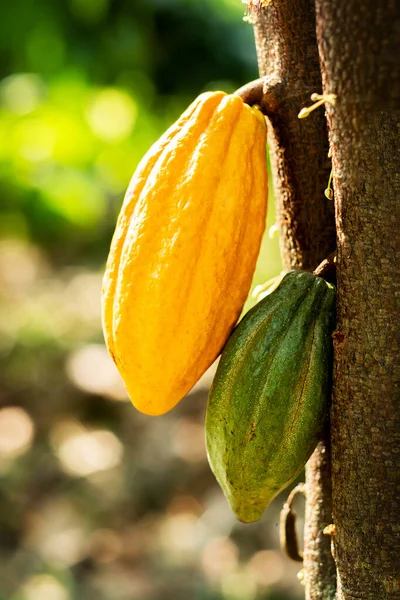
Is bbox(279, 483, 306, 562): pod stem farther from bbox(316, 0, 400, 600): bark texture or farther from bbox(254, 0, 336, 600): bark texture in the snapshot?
bbox(316, 0, 400, 600): bark texture

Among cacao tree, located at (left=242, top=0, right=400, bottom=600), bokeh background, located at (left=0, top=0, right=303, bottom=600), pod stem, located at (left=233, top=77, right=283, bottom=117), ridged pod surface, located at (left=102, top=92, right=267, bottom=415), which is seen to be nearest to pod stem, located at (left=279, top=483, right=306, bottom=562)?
cacao tree, located at (left=242, top=0, right=400, bottom=600)

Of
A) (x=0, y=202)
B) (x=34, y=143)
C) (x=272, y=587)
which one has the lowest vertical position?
(x=272, y=587)

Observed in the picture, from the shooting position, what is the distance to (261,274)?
3521 millimetres

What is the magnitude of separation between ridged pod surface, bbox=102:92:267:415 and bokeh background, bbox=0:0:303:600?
1885 millimetres

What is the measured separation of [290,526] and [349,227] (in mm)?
519

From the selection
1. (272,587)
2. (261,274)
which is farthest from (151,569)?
(261,274)

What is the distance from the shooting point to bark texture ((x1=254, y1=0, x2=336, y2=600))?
955 mm

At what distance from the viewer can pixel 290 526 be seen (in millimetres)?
1152

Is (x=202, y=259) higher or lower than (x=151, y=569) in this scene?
higher

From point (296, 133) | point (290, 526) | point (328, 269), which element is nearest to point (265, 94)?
point (296, 133)

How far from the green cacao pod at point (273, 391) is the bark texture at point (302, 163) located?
0.36ft

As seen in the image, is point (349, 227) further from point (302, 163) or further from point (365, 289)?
point (302, 163)

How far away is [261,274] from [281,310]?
2.60 meters

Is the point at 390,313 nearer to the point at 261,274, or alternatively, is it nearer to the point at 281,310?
the point at 281,310
